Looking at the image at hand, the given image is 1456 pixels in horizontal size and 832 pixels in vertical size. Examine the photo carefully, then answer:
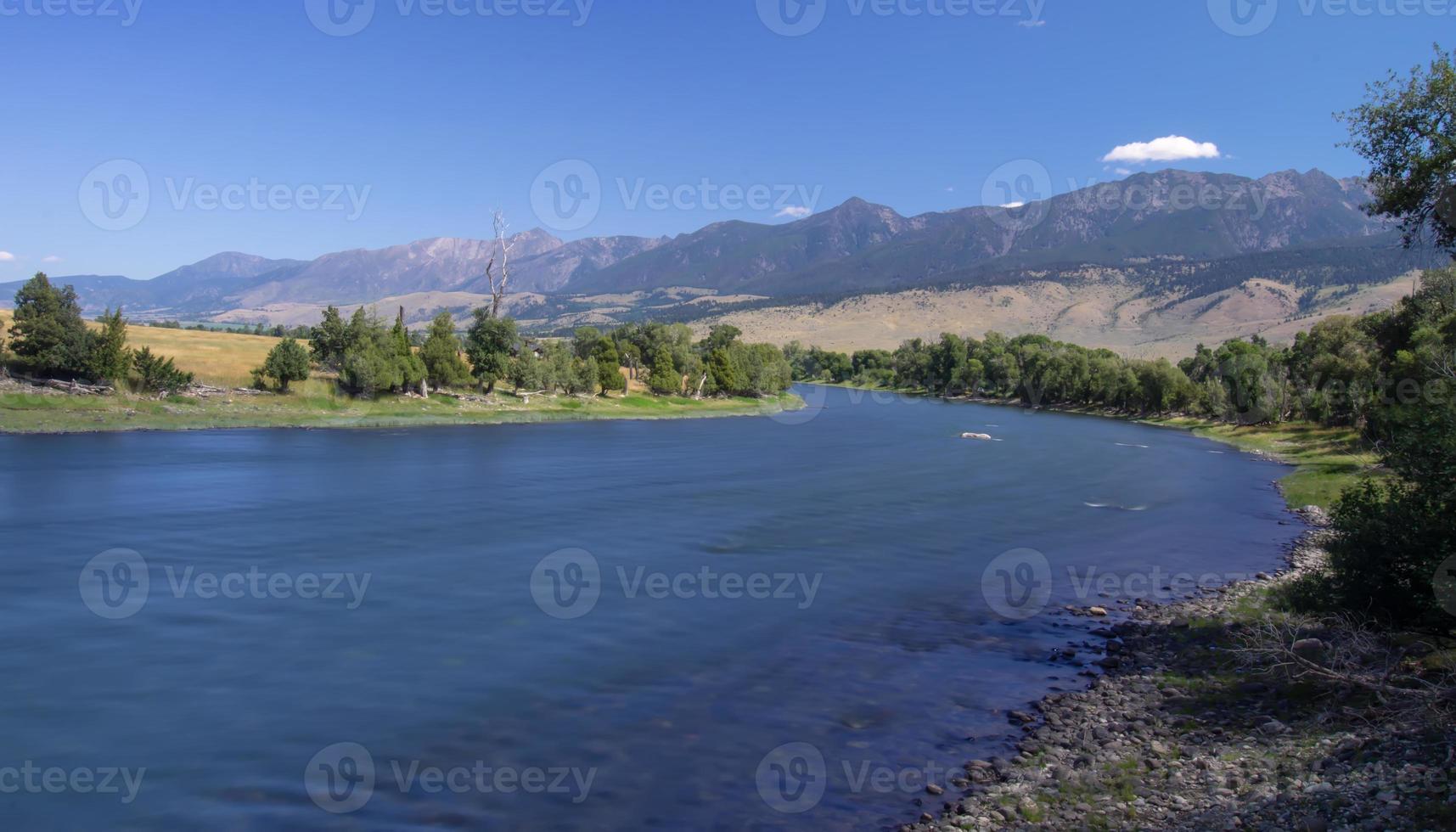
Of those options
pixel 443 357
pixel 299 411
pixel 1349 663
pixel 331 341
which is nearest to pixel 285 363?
pixel 299 411

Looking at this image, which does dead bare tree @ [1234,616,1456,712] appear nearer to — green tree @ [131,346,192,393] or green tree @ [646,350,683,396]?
green tree @ [131,346,192,393]

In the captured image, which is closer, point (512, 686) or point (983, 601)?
point (512, 686)

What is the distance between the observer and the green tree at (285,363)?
239 feet

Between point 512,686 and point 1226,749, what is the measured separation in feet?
43.6

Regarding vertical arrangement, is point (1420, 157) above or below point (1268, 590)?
above

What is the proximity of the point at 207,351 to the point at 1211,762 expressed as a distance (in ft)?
288

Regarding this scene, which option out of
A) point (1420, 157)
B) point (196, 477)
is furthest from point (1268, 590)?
point (196, 477)

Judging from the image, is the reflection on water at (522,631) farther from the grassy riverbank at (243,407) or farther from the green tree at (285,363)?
the green tree at (285,363)

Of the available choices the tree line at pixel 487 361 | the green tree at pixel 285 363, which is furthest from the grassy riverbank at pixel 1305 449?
the green tree at pixel 285 363

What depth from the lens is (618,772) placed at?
571 inches

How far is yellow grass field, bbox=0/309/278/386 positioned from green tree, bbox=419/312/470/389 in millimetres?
13912

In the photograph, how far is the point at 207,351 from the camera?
266 ft

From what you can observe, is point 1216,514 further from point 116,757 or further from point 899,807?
point 116,757

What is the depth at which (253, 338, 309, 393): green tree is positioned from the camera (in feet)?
239
